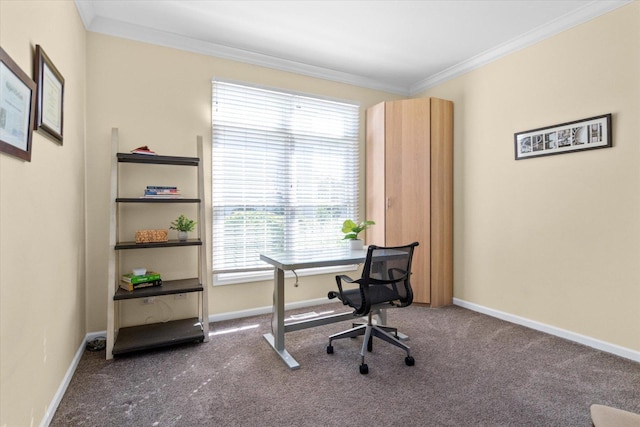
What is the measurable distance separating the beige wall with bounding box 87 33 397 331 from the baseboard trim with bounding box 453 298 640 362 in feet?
7.88

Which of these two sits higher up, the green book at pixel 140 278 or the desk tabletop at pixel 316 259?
the desk tabletop at pixel 316 259

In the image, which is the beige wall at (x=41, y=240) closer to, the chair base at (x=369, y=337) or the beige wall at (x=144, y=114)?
the beige wall at (x=144, y=114)

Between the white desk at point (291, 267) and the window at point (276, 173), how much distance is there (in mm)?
818

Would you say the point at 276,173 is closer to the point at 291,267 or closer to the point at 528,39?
the point at 291,267

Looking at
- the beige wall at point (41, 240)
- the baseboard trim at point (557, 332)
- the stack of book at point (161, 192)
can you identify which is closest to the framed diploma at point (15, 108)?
the beige wall at point (41, 240)

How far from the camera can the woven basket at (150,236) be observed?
2906mm

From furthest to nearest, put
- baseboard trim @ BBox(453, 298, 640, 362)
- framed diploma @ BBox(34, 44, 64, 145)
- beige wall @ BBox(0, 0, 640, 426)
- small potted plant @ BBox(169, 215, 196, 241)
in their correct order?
small potted plant @ BBox(169, 215, 196, 241) → baseboard trim @ BBox(453, 298, 640, 362) → beige wall @ BBox(0, 0, 640, 426) → framed diploma @ BBox(34, 44, 64, 145)

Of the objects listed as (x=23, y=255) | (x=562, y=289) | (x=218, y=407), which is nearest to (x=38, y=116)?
(x=23, y=255)

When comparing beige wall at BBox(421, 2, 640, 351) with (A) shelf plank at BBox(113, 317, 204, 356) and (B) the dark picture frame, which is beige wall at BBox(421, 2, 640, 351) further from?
(A) shelf plank at BBox(113, 317, 204, 356)

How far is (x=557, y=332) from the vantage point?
3090 millimetres

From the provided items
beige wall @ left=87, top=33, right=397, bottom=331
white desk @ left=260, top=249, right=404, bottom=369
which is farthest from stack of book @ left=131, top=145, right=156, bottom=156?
white desk @ left=260, top=249, right=404, bottom=369

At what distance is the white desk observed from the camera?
8.40ft

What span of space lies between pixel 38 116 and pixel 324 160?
2849 mm

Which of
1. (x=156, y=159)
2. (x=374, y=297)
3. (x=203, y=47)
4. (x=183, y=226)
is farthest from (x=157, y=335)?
(x=203, y=47)
